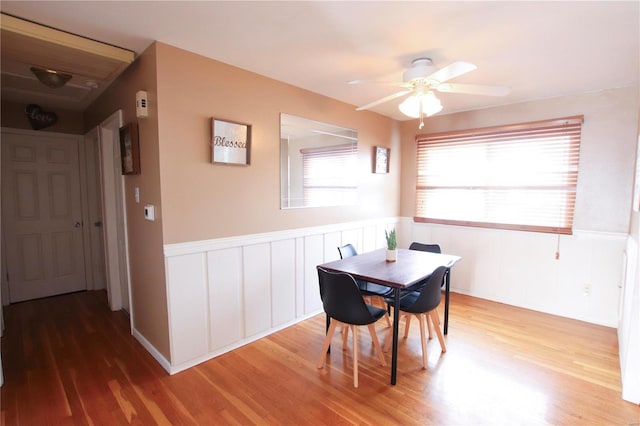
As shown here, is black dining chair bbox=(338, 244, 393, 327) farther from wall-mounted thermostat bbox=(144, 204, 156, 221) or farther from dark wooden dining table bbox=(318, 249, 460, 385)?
wall-mounted thermostat bbox=(144, 204, 156, 221)

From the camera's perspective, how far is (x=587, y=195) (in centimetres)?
316

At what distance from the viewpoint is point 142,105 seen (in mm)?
2238

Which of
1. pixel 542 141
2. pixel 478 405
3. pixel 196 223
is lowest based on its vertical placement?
pixel 478 405

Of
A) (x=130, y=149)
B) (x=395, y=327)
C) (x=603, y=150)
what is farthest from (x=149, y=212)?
(x=603, y=150)

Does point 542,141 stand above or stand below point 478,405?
above

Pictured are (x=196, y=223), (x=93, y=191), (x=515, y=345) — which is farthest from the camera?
(x=93, y=191)

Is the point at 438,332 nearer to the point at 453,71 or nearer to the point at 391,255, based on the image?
the point at 391,255

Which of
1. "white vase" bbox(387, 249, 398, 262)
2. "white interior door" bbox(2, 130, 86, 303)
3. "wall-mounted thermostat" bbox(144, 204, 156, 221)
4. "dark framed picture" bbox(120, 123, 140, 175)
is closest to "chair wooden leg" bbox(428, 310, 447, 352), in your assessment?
"white vase" bbox(387, 249, 398, 262)

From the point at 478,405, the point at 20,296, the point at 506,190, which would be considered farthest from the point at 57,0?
the point at 506,190

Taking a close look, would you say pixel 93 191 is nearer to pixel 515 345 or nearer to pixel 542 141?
pixel 515 345

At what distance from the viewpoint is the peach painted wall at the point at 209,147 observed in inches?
86.7

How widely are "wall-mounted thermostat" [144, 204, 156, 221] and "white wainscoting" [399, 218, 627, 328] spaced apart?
3445 mm

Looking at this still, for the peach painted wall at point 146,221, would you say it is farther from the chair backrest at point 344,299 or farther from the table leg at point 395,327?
the table leg at point 395,327

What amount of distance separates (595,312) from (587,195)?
120cm
